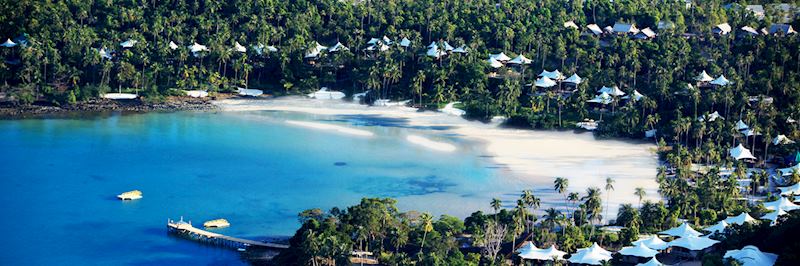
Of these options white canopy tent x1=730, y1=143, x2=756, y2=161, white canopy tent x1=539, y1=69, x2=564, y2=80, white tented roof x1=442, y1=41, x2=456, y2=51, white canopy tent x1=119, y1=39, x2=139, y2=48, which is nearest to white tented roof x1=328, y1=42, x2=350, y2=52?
white tented roof x1=442, y1=41, x2=456, y2=51

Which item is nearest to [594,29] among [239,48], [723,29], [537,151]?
[723,29]

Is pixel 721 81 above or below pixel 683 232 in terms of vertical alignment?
above

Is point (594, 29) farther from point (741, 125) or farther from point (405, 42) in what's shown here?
point (741, 125)

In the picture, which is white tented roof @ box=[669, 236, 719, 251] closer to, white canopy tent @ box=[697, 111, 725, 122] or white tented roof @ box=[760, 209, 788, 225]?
white tented roof @ box=[760, 209, 788, 225]

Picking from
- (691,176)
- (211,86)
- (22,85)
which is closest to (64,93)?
(22,85)

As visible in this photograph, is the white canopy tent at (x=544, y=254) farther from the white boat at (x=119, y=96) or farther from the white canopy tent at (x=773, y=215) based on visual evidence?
the white boat at (x=119, y=96)

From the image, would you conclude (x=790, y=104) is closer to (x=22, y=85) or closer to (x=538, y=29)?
(x=538, y=29)

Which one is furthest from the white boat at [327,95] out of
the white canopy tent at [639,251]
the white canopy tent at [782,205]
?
the white canopy tent at [639,251]
